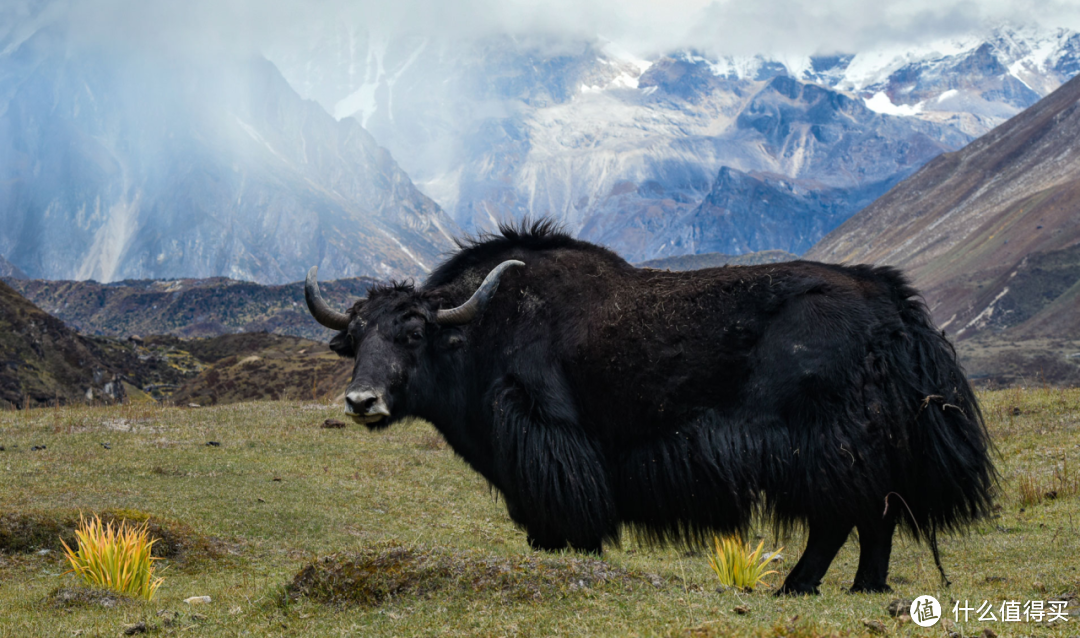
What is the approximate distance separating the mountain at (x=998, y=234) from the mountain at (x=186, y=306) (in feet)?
216

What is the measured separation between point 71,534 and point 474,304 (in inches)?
197

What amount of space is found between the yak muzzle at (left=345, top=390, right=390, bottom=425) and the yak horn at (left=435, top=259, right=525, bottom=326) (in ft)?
3.26

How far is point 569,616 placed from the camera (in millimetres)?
4977

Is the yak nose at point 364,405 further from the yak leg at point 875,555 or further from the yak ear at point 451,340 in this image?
the yak leg at point 875,555

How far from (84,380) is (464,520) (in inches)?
1095

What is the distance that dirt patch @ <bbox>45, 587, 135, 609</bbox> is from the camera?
260 inches

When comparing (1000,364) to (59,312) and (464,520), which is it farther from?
(59,312)

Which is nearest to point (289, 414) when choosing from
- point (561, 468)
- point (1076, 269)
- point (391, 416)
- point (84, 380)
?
point (391, 416)

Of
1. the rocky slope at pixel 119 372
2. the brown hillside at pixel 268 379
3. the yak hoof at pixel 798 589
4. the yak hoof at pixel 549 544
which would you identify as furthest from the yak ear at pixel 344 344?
the brown hillside at pixel 268 379

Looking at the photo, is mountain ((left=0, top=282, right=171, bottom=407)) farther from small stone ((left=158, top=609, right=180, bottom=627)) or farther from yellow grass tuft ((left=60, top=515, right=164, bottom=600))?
small stone ((left=158, top=609, right=180, bottom=627))

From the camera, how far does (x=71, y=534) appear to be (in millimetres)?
8648

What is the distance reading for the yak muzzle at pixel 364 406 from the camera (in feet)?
22.5

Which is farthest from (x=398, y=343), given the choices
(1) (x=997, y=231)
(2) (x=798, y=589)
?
(1) (x=997, y=231)

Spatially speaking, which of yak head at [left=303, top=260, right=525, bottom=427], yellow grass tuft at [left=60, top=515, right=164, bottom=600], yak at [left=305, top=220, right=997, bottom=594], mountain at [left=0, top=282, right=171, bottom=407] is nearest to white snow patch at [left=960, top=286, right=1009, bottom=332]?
mountain at [left=0, top=282, right=171, bottom=407]
